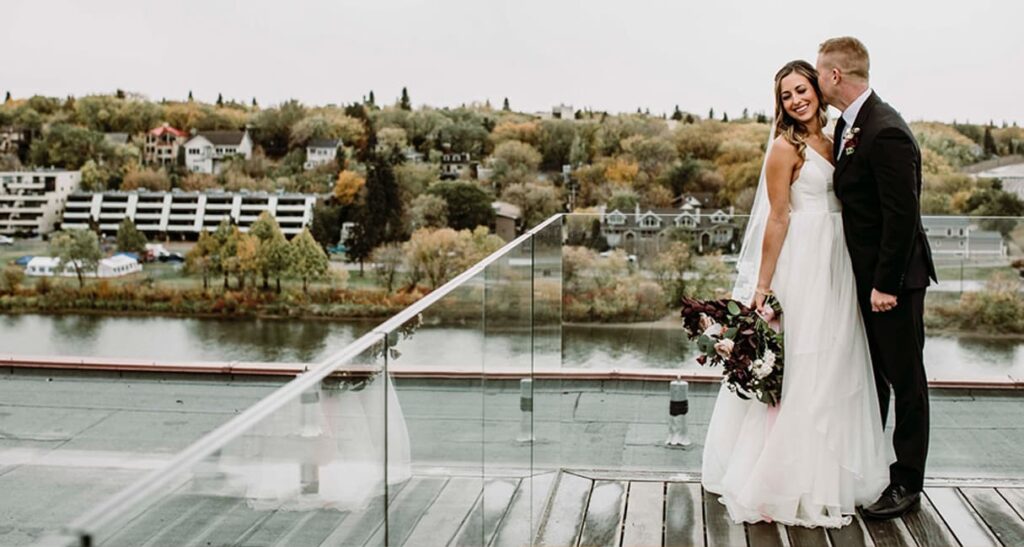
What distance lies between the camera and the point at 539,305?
313cm

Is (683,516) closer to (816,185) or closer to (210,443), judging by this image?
(816,185)

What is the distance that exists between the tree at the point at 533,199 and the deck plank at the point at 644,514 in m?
32.9

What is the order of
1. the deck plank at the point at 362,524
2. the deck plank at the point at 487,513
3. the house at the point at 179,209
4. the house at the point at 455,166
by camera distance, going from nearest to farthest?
the deck plank at the point at 362,524 → the deck plank at the point at 487,513 → the house at the point at 455,166 → the house at the point at 179,209

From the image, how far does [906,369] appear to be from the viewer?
2434mm

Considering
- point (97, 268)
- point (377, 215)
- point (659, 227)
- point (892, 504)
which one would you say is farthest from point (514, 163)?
point (892, 504)

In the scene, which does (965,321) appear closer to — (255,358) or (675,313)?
(675,313)

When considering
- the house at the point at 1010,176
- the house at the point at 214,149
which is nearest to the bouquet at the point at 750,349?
the house at the point at 1010,176

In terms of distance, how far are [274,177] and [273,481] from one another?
133ft

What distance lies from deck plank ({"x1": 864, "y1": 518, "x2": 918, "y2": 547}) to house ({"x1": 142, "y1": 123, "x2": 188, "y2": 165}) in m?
40.3

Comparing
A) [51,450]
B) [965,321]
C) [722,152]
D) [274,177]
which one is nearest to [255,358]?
[274,177]

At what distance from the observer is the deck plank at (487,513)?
1985mm

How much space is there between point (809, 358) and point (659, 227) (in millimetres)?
1886

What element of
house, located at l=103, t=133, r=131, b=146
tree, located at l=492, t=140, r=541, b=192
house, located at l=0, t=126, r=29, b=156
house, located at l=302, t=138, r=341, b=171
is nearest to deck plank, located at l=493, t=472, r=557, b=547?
tree, located at l=492, t=140, r=541, b=192

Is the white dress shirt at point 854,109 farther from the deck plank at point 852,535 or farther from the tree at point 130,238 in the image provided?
the tree at point 130,238
